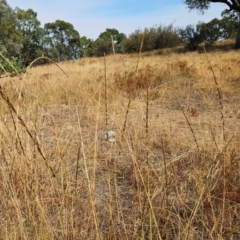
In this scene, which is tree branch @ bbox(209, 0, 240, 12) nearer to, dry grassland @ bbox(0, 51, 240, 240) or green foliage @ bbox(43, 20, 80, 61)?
dry grassland @ bbox(0, 51, 240, 240)

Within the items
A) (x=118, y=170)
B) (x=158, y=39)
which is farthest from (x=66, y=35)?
(x=118, y=170)

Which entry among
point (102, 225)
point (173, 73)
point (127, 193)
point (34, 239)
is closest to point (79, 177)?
point (127, 193)

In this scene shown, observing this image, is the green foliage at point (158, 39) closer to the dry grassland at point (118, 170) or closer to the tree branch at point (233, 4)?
the tree branch at point (233, 4)

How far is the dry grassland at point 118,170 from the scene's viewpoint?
1110 millimetres

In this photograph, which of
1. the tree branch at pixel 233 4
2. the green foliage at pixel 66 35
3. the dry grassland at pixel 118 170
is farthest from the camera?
the green foliage at pixel 66 35

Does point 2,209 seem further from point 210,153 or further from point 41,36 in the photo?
point 41,36

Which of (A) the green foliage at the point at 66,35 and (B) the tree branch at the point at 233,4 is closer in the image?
(B) the tree branch at the point at 233,4

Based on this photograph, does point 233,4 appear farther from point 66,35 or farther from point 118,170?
point 66,35

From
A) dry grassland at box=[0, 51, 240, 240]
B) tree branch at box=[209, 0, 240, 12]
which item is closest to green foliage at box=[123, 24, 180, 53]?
tree branch at box=[209, 0, 240, 12]

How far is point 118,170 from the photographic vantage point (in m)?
1.83

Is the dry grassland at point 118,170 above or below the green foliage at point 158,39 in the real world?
below

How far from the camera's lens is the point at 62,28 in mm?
45562

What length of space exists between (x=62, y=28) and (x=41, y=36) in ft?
31.7

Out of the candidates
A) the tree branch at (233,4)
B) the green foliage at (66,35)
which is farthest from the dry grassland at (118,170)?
the green foliage at (66,35)
